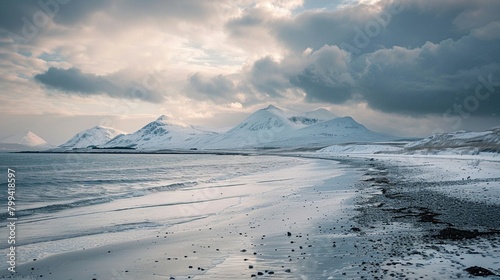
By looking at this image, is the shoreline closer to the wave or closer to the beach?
the beach

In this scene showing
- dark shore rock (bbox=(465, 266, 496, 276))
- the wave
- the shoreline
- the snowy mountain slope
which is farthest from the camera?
the snowy mountain slope

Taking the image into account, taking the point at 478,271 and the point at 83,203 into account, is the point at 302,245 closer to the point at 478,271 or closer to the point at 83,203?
the point at 478,271

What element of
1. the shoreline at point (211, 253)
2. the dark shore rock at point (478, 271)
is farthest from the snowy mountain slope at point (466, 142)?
the dark shore rock at point (478, 271)

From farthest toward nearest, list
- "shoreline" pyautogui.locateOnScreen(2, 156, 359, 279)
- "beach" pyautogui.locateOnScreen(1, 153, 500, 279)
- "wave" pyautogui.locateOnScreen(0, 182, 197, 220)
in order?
"wave" pyautogui.locateOnScreen(0, 182, 197, 220)
"shoreline" pyautogui.locateOnScreen(2, 156, 359, 279)
"beach" pyautogui.locateOnScreen(1, 153, 500, 279)

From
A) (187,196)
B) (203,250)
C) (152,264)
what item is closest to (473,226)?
(203,250)

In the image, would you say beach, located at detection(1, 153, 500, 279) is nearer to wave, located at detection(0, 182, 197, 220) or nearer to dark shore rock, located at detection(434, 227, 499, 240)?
dark shore rock, located at detection(434, 227, 499, 240)

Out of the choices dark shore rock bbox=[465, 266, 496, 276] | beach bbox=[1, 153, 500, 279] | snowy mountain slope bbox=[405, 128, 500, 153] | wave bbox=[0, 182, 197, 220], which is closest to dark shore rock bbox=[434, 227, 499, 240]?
beach bbox=[1, 153, 500, 279]

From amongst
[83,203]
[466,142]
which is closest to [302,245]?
[83,203]

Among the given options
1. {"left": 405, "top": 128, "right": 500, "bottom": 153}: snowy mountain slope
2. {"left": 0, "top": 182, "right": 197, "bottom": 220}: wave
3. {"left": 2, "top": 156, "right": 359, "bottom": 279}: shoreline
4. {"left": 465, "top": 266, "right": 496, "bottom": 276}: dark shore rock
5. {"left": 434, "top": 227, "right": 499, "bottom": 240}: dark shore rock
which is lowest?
{"left": 0, "top": 182, "right": 197, "bottom": 220}: wave

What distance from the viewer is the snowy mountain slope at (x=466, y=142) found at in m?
91.7

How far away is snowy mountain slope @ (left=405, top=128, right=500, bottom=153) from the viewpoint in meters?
91.7

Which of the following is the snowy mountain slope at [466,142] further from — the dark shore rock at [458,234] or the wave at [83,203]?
the dark shore rock at [458,234]

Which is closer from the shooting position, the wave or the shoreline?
the shoreline

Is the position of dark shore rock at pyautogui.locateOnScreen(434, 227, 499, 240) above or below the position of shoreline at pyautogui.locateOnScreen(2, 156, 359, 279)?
above
